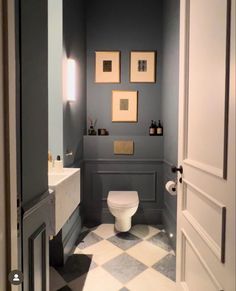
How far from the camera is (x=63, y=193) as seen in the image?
6.03 feet

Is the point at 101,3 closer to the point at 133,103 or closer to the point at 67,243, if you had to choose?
the point at 133,103

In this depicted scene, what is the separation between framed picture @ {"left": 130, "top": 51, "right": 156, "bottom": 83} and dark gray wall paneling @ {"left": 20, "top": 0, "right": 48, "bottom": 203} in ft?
7.20

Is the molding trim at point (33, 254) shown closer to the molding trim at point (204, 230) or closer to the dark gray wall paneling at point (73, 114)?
the molding trim at point (204, 230)

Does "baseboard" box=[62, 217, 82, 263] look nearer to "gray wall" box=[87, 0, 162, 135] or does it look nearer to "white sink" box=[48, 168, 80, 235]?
"white sink" box=[48, 168, 80, 235]

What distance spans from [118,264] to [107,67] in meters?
2.36

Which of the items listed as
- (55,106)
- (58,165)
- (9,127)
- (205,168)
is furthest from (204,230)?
(55,106)

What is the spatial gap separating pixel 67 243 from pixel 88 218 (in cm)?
96

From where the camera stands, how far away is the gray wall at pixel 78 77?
7.91ft

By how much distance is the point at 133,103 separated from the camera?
3.39 meters

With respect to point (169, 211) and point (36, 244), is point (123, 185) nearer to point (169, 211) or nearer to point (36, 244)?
point (169, 211)

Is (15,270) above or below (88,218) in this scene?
above

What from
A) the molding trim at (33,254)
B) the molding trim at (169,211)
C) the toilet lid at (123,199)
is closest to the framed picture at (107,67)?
the toilet lid at (123,199)

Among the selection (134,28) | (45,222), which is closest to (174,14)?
(134,28)

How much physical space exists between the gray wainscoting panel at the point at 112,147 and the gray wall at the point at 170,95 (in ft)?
0.48
